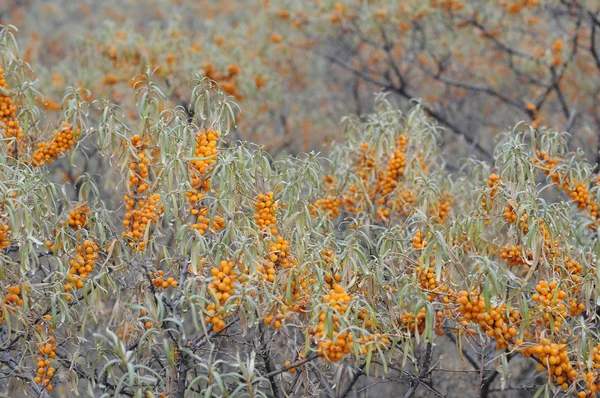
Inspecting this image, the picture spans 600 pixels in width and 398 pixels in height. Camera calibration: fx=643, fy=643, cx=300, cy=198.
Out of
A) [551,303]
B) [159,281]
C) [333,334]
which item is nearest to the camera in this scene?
[333,334]

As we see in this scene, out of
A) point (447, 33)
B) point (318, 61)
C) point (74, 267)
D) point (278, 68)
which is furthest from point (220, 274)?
point (318, 61)

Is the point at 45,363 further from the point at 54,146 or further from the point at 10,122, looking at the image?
the point at 10,122

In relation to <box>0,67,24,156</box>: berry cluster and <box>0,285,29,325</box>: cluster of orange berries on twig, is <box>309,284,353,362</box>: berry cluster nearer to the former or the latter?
<box>0,285,29,325</box>: cluster of orange berries on twig

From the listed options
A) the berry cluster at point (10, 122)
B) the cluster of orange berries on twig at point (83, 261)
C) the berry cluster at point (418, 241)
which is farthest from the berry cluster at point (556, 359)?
the berry cluster at point (10, 122)

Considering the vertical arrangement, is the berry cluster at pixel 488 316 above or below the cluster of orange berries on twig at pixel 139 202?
below

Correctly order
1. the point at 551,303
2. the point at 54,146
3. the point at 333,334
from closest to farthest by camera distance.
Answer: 1. the point at 333,334
2. the point at 551,303
3. the point at 54,146

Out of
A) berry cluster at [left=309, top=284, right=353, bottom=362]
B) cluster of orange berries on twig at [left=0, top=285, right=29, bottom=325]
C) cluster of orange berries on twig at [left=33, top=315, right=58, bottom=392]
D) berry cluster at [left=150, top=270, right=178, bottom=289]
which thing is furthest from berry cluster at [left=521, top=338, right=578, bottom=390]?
cluster of orange berries on twig at [left=0, top=285, right=29, bottom=325]

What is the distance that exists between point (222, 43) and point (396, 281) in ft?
19.4

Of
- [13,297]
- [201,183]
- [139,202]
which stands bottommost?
[13,297]

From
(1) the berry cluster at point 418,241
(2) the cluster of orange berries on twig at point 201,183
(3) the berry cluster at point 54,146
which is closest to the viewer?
(2) the cluster of orange berries on twig at point 201,183

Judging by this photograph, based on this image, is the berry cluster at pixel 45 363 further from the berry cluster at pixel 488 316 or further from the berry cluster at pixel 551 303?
the berry cluster at pixel 551 303

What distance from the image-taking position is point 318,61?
1098 centimetres

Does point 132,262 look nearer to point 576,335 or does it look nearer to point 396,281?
point 396,281

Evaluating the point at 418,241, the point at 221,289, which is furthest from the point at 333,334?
the point at 418,241
